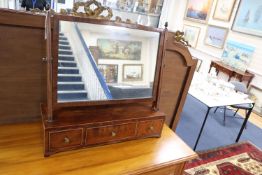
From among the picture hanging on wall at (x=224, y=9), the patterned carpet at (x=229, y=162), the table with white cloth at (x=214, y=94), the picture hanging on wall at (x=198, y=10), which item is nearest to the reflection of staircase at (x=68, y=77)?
the patterned carpet at (x=229, y=162)

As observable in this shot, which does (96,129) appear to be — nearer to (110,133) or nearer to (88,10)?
(110,133)

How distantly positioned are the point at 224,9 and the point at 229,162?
11.6ft

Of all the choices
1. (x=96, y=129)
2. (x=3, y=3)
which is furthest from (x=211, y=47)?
(x=96, y=129)

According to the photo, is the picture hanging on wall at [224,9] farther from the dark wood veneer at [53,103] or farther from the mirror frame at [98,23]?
the mirror frame at [98,23]

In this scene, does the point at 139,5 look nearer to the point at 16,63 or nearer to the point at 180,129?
the point at 180,129

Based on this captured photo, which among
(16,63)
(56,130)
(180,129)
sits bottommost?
(180,129)

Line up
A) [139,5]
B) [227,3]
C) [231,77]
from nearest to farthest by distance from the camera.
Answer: [231,77]
[227,3]
[139,5]

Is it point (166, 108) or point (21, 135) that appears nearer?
point (21, 135)

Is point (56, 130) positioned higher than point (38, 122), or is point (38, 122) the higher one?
point (56, 130)

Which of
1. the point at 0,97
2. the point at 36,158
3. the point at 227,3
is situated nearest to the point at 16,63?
the point at 0,97

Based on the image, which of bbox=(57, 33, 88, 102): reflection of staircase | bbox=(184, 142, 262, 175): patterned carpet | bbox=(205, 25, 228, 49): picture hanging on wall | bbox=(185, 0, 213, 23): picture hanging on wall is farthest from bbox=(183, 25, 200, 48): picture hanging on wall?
bbox=(57, 33, 88, 102): reflection of staircase

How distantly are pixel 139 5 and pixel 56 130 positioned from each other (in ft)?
19.7

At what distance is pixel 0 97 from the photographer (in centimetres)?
94

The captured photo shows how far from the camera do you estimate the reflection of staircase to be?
83cm
